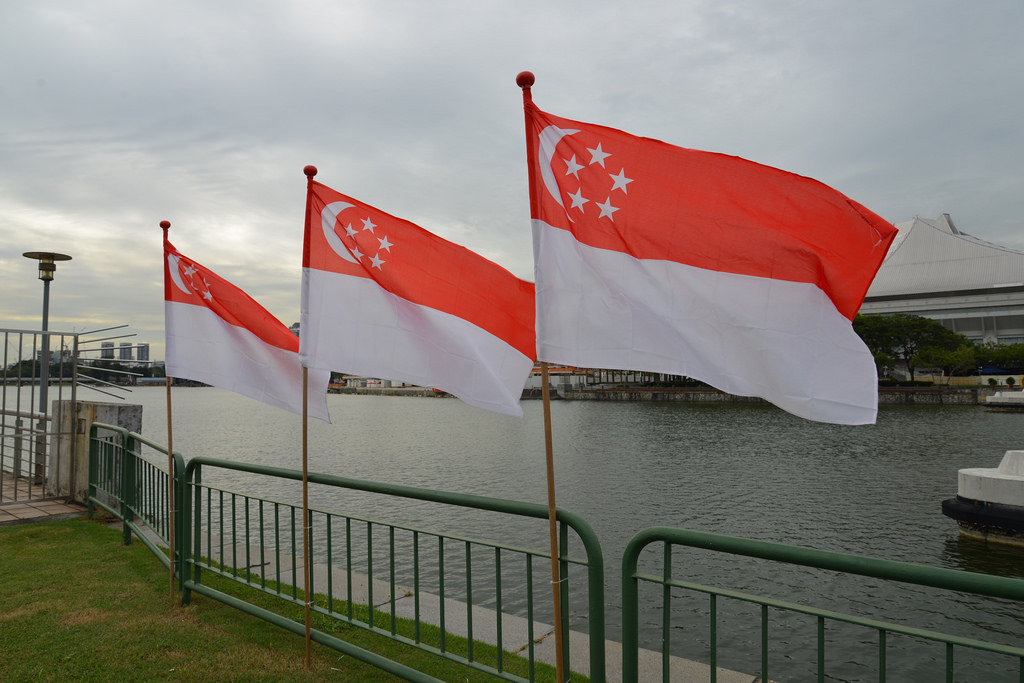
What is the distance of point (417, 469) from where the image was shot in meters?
23.4

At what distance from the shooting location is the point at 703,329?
299 cm

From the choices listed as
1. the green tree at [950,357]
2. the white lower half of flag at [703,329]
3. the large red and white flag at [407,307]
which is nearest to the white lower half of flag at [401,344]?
the large red and white flag at [407,307]

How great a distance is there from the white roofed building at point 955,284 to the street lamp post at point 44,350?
89.6 meters

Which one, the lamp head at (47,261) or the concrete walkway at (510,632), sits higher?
the lamp head at (47,261)

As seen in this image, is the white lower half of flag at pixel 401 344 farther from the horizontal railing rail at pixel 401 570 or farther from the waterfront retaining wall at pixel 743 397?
the waterfront retaining wall at pixel 743 397

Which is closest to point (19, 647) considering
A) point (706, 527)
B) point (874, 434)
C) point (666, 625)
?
point (666, 625)

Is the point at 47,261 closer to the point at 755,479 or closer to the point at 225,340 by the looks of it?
the point at 225,340

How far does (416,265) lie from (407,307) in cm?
27

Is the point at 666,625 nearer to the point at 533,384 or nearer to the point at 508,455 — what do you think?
the point at 508,455

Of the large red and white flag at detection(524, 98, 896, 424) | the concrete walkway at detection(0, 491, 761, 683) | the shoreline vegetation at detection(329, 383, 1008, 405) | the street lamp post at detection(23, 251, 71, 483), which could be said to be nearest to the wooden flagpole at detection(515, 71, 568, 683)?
the large red and white flag at detection(524, 98, 896, 424)

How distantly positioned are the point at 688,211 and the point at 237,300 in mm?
3587

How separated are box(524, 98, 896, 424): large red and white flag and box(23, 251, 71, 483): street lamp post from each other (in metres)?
8.75

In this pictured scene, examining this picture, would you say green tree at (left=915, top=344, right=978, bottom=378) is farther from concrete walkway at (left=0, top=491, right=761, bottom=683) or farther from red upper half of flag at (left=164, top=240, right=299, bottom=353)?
red upper half of flag at (left=164, top=240, right=299, bottom=353)

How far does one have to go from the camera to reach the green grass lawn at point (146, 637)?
14.1 ft
